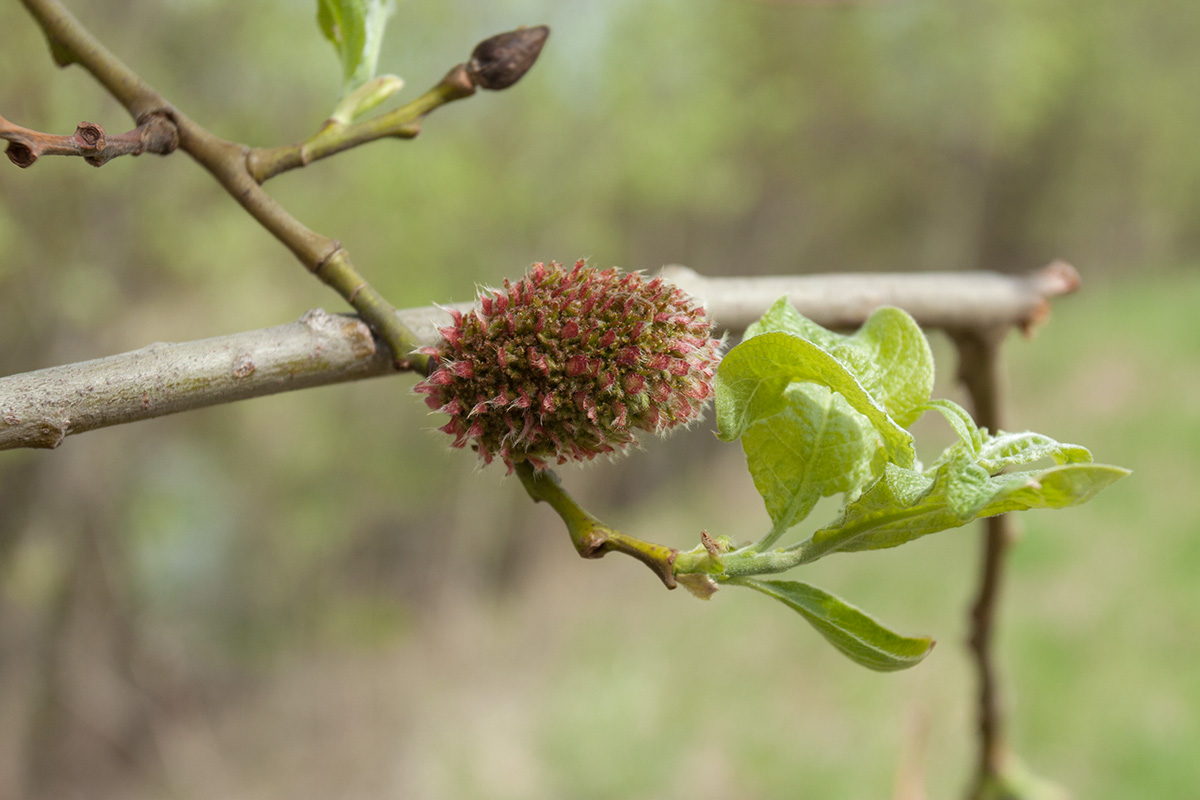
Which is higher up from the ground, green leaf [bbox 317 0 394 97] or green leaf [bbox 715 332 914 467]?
green leaf [bbox 317 0 394 97]

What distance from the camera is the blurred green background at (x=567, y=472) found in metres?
7.75

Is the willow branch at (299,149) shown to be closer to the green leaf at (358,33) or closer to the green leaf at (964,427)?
the green leaf at (358,33)

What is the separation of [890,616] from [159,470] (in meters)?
9.11

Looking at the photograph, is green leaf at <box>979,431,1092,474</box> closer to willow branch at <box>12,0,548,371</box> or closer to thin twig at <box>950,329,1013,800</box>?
willow branch at <box>12,0,548,371</box>

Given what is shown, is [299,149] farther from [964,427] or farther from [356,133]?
[964,427]

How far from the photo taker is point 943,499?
2.28 ft

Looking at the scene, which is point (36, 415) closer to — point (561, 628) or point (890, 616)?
point (890, 616)

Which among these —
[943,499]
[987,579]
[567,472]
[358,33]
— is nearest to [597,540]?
[943,499]

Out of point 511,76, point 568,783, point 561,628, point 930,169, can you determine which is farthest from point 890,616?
point 930,169

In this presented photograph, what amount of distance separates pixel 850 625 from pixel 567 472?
14.6 meters

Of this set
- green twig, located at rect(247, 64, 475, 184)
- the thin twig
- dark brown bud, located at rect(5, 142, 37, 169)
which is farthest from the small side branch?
the thin twig

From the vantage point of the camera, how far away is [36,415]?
75 centimetres

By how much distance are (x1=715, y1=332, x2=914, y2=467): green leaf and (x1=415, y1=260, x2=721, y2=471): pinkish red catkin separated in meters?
0.09

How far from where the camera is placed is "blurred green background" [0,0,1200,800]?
7750mm
